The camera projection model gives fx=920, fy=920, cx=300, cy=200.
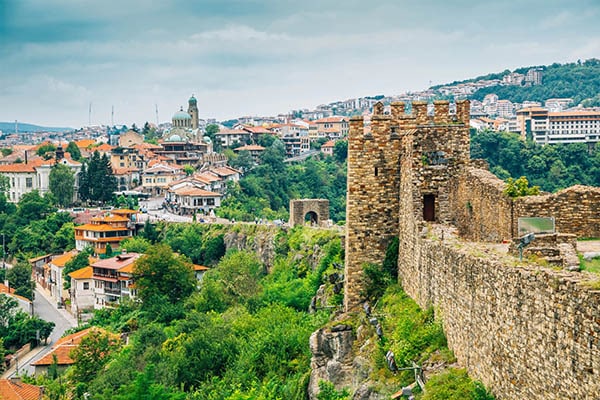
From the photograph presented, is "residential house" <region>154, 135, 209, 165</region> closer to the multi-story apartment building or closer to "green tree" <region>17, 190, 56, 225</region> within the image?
"green tree" <region>17, 190, 56, 225</region>

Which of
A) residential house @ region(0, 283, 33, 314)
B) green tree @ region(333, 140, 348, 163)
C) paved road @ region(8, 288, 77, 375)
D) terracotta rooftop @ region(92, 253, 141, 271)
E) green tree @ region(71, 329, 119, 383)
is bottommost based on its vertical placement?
paved road @ region(8, 288, 77, 375)

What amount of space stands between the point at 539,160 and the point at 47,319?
4766cm

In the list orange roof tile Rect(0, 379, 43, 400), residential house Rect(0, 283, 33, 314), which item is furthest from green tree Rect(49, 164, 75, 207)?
orange roof tile Rect(0, 379, 43, 400)

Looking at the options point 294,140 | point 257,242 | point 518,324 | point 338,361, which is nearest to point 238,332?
point 338,361

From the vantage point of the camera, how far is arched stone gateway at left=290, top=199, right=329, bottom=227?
5247 cm

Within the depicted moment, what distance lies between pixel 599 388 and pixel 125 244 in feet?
234

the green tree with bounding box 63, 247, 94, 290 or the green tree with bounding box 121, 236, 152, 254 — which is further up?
the green tree with bounding box 121, 236, 152, 254

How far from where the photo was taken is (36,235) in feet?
300

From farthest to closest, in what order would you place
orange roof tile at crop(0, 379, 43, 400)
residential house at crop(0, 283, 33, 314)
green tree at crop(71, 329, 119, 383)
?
1. residential house at crop(0, 283, 33, 314)
2. green tree at crop(71, 329, 119, 383)
3. orange roof tile at crop(0, 379, 43, 400)

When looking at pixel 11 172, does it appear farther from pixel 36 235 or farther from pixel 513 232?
pixel 513 232

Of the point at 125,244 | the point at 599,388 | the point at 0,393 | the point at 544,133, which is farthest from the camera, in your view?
the point at 544,133

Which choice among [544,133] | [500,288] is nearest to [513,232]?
[500,288]

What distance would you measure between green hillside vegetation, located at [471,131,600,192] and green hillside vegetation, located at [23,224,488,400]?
1304 inches

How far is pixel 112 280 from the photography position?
68500 millimetres
